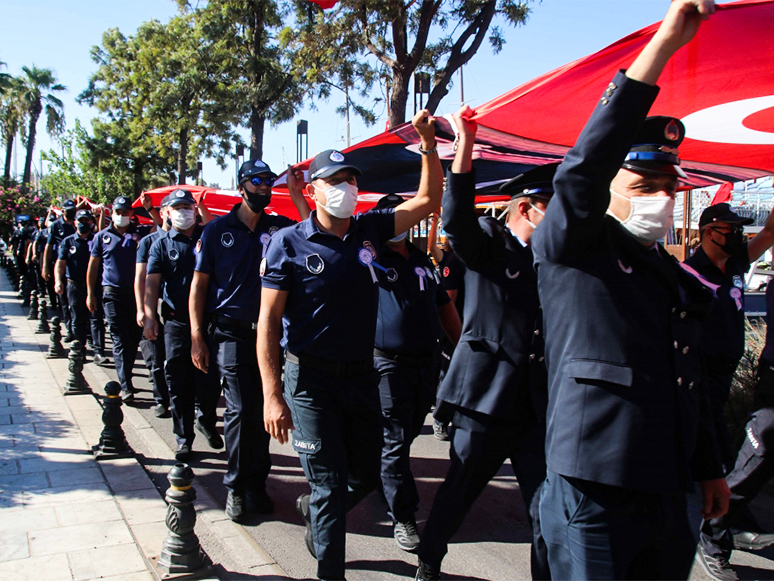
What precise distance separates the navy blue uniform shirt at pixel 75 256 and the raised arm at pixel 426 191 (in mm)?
8101

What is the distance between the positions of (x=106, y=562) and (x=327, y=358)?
5.77 ft

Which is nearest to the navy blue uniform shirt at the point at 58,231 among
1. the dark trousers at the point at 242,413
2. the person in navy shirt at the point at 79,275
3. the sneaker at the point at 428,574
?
the person in navy shirt at the point at 79,275

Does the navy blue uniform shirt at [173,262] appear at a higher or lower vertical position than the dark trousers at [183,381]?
higher

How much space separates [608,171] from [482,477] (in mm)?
1885

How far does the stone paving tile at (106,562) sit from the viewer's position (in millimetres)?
3590

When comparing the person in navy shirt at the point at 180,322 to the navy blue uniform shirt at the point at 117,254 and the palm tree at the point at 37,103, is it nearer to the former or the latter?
the navy blue uniform shirt at the point at 117,254

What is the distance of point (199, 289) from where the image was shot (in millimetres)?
4863

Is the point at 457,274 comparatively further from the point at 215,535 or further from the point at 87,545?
the point at 87,545

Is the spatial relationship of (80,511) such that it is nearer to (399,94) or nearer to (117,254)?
(117,254)

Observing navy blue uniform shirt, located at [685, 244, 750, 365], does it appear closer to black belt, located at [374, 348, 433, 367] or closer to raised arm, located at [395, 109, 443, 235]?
black belt, located at [374, 348, 433, 367]

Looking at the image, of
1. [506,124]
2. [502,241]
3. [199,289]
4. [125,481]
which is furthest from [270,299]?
[125,481]

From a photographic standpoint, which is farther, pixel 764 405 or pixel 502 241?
pixel 764 405

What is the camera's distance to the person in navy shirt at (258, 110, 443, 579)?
3225 mm

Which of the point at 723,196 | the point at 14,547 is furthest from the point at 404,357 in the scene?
the point at 723,196
